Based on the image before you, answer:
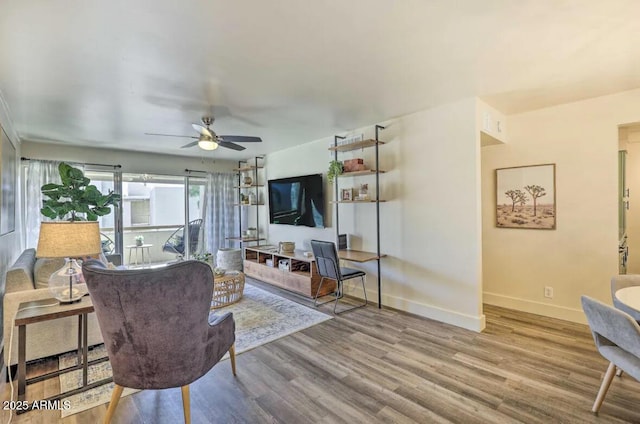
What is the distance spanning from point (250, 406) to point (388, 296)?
238 cm

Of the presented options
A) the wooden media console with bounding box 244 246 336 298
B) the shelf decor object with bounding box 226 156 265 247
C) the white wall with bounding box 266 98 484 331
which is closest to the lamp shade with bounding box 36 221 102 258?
the wooden media console with bounding box 244 246 336 298

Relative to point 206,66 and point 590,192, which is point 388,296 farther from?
point 206,66

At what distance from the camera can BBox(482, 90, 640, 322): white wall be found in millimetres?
3047

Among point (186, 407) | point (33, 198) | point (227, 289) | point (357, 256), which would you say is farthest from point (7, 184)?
point (357, 256)

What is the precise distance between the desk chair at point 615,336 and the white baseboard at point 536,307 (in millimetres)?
1711

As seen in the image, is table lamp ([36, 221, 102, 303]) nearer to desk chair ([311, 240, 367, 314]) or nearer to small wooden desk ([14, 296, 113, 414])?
small wooden desk ([14, 296, 113, 414])

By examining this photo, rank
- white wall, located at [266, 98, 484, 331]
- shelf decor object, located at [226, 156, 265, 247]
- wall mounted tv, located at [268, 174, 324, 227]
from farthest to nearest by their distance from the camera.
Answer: shelf decor object, located at [226, 156, 265, 247] < wall mounted tv, located at [268, 174, 324, 227] < white wall, located at [266, 98, 484, 331]

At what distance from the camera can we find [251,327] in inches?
128

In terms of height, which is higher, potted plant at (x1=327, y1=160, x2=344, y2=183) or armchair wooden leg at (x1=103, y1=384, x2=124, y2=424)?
potted plant at (x1=327, y1=160, x2=344, y2=183)

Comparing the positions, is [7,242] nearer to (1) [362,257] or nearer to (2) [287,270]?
(2) [287,270]

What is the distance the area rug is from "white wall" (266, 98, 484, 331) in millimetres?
1152

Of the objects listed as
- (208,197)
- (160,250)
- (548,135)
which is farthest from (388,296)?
(160,250)

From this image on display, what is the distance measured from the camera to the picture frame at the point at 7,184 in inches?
118

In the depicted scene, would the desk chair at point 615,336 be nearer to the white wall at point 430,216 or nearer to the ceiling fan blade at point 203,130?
the white wall at point 430,216
